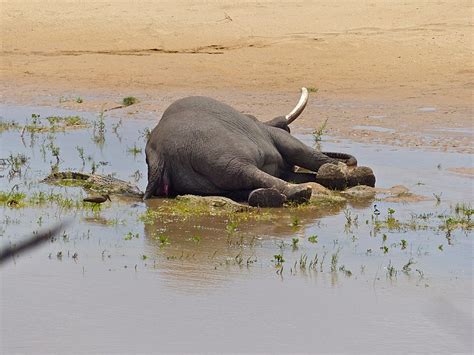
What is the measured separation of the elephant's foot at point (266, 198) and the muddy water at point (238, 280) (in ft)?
0.43

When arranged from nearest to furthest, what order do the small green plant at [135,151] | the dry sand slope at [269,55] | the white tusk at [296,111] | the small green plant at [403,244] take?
the small green plant at [403,244] → the white tusk at [296,111] → the small green plant at [135,151] → the dry sand slope at [269,55]

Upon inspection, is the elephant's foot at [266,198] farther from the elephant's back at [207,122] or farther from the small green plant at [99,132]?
the small green plant at [99,132]

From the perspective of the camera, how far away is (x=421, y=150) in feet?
42.7

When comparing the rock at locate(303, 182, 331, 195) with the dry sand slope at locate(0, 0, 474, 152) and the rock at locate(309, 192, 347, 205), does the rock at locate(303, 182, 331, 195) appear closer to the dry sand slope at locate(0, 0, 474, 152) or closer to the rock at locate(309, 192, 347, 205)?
the rock at locate(309, 192, 347, 205)

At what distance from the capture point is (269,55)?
2078 centimetres

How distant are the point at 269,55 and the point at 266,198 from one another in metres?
11.8

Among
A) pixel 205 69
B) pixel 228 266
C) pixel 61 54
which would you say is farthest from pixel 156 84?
pixel 228 266

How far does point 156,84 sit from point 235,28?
4340 millimetres

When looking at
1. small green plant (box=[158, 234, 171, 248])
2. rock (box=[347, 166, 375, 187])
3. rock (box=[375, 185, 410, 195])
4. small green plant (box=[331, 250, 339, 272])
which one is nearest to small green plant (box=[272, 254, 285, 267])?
small green plant (box=[331, 250, 339, 272])

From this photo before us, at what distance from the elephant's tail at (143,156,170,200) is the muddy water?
195 mm

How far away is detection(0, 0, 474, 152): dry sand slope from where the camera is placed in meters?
16.6

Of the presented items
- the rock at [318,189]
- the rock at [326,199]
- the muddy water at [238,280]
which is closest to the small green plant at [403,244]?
the muddy water at [238,280]

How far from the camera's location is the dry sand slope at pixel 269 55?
653 inches

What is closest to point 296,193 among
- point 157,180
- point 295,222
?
point 295,222
